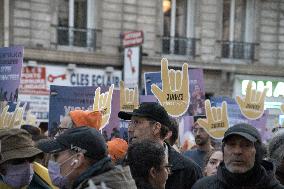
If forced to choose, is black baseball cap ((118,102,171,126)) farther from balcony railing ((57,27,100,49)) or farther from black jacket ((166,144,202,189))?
balcony railing ((57,27,100,49))

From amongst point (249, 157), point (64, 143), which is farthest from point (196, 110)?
point (64, 143)

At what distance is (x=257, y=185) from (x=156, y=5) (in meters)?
13.7

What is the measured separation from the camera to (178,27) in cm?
1717

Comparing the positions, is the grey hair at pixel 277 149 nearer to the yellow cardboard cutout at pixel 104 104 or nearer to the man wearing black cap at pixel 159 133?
the man wearing black cap at pixel 159 133

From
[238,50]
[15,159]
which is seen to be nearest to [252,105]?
[15,159]

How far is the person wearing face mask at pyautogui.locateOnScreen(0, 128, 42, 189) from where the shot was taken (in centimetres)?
340

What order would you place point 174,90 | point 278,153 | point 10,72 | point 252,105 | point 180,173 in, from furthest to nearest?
point 252,105
point 174,90
point 10,72
point 180,173
point 278,153

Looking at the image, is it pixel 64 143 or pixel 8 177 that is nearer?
pixel 64 143

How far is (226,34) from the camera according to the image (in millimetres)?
17844

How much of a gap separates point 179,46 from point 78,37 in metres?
→ 3.11

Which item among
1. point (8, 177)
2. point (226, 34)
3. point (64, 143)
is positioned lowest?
point (8, 177)

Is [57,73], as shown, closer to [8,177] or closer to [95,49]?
[95,49]

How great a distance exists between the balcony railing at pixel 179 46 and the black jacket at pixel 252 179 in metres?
13.6

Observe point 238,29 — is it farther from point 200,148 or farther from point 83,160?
point 83,160
